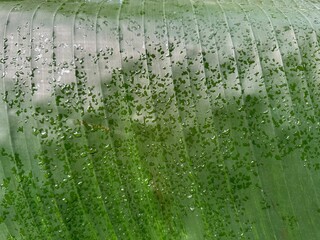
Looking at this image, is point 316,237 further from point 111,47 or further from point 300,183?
point 111,47

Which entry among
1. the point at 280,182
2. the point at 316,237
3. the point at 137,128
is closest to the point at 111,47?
the point at 137,128

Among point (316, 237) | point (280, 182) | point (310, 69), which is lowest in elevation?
point (316, 237)

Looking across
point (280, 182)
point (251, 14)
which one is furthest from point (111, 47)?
point (280, 182)

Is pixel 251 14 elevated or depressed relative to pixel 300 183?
elevated

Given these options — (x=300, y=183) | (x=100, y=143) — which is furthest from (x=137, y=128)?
(x=300, y=183)

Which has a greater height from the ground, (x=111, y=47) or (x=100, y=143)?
(x=111, y=47)

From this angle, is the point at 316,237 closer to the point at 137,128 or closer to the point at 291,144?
the point at 291,144
